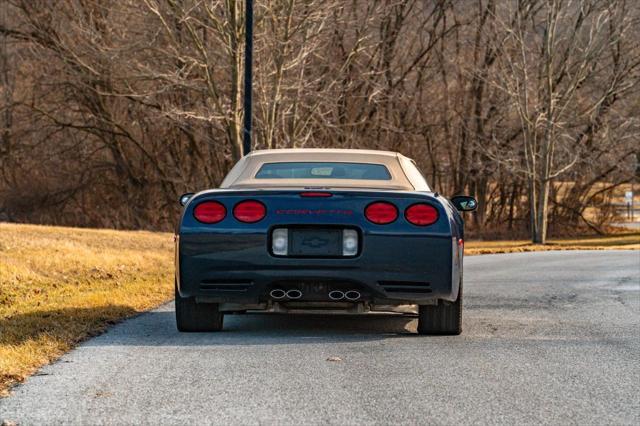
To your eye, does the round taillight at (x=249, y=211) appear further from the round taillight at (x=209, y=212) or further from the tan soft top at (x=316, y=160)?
the tan soft top at (x=316, y=160)

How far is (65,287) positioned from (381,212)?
6.04 m

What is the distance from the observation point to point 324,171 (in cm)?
930

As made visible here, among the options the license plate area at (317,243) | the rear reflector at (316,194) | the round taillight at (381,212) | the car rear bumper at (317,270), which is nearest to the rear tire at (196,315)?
the car rear bumper at (317,270)

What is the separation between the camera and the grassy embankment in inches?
316

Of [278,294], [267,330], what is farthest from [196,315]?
[278,294]

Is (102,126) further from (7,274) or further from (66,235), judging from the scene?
(7,274)

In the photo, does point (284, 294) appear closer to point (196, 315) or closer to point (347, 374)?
point (196, 315)

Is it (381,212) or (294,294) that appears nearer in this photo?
(381,212)

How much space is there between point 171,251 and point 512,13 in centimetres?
2142

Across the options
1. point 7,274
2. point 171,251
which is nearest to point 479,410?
point 7,274

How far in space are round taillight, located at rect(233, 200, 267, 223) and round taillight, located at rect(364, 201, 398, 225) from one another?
0.75m

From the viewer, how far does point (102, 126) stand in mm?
38094

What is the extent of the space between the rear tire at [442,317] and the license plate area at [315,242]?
3.16ft

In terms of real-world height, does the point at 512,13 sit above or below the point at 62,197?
above
